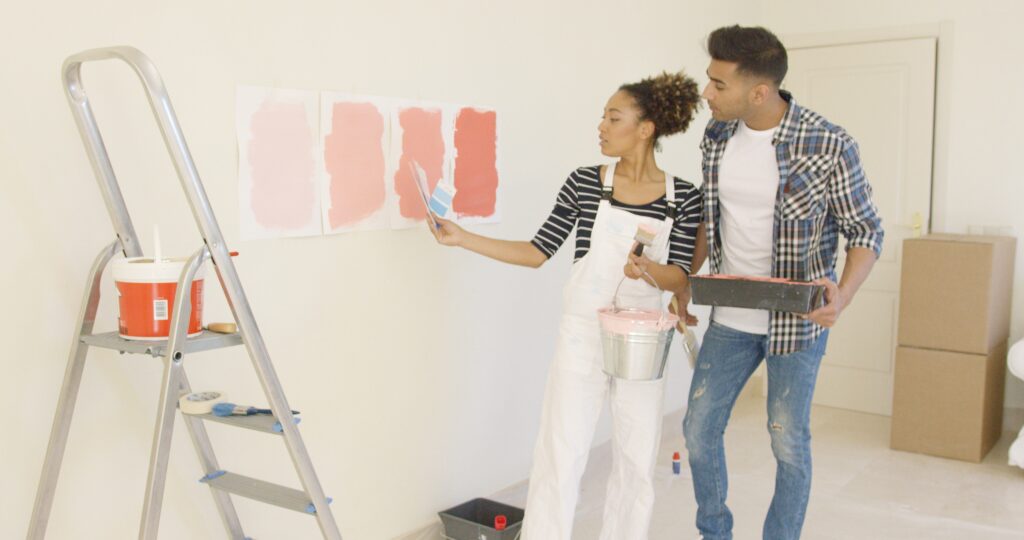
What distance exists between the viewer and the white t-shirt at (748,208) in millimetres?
2430

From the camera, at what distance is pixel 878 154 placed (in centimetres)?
481

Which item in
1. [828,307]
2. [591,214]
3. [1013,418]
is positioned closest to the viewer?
[828,307]

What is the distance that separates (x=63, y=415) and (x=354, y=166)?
1045mm

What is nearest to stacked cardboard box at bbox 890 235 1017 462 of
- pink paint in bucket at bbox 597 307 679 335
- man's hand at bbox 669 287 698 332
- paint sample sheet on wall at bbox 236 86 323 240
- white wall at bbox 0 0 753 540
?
white wall at bbox 0 0 753 540

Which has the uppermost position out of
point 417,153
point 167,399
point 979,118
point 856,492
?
point 979,118

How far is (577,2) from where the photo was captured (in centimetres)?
353

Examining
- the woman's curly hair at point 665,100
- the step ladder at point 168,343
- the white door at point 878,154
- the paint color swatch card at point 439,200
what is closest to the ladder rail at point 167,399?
the step ladder at point 168,343

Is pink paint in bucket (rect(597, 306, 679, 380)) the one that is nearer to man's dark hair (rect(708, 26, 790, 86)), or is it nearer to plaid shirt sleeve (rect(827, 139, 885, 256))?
plaid shirt sleeve (rect(827, 139, 885, 256))

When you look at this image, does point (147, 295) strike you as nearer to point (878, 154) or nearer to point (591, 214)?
point (591, 214)

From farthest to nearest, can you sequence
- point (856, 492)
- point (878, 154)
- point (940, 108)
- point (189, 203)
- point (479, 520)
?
point (878, 154), point (940, 108), point (856, 492), point (479, 520), point (189, 203)

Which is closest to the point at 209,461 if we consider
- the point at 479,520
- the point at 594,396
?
the point at 594,396

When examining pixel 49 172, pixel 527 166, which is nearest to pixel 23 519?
pixel 49 172

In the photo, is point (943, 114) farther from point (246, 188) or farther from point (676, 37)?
point (246, 188)

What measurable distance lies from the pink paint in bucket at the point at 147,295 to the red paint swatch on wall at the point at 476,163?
131cm
